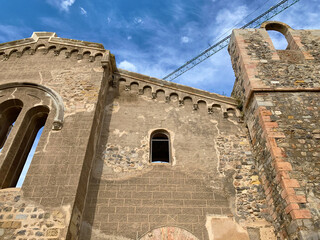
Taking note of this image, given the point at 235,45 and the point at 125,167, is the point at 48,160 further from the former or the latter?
the point at 235,45

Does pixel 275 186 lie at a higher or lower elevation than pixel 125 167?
lower

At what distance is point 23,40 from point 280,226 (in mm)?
10190

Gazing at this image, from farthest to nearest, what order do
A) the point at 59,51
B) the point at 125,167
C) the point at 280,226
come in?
the point at 59,51 → the point at 125,167 → the point at 280,226

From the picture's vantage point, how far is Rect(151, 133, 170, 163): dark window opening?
7656mm

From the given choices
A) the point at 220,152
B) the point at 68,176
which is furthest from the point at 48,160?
the point at 220,152

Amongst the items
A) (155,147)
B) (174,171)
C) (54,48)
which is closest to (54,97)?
(54,48)

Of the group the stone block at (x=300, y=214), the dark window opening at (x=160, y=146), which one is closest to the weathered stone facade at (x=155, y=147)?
the stone block at (x=300, y=214)

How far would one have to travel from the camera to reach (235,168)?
22.3ft

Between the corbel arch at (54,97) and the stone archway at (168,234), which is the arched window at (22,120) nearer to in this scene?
the corbel arch at (54,97)

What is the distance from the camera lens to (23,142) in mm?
6953

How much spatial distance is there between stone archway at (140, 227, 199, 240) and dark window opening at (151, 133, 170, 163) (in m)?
2.65

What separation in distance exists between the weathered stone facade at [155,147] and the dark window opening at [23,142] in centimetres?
4

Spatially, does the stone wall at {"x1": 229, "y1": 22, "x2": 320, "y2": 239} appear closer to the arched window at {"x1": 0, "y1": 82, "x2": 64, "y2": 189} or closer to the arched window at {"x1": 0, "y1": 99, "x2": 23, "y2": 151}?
the arched window at {"x1": 0, "y1": 82, "x2": 64, "y2": 189}

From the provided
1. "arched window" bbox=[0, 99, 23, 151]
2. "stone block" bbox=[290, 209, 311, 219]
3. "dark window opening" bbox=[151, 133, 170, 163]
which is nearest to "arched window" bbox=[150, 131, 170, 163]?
"dark window opening" bbox=[151, 133, 170, 163]
